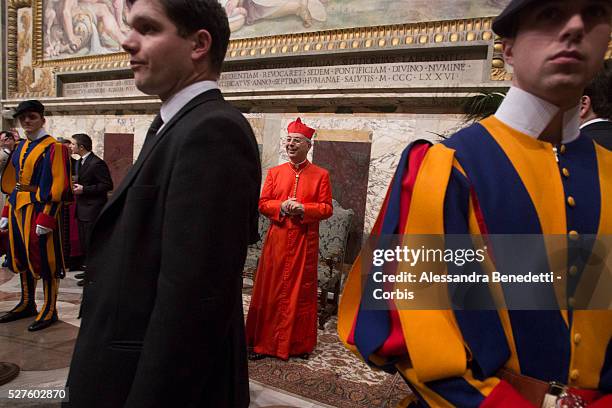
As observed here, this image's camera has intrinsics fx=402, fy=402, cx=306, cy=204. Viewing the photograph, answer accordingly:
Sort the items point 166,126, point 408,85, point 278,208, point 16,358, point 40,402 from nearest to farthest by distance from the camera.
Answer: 1. point 166,126
2. point 40,402
3. point 16,358
4. point 278,208
5. point 408,85

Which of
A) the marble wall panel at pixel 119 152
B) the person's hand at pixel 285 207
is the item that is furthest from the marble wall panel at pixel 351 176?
the marble wall panel at pixel 119 152

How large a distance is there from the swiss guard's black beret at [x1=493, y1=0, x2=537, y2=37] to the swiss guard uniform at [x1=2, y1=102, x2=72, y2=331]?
3.68 meters

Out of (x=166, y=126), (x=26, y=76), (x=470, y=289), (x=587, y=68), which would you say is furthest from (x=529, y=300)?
(x=26, y=76)

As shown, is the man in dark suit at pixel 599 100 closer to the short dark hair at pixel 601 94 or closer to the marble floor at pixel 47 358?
the short dark hair at pixel 601 94

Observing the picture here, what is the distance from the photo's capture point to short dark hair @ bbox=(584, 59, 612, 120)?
2043 millimetres

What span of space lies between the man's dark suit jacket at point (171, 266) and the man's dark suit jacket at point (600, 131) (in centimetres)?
159

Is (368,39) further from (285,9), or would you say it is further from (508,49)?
(508,49)

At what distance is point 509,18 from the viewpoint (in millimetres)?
897

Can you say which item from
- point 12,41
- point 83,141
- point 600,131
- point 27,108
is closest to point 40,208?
point 27,108

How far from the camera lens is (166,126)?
42.8 inches

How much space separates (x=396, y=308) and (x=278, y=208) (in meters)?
2.60

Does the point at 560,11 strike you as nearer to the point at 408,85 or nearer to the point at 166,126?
the point at 166,126

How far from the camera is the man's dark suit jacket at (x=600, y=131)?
5.79ft

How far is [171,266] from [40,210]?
328 cm
